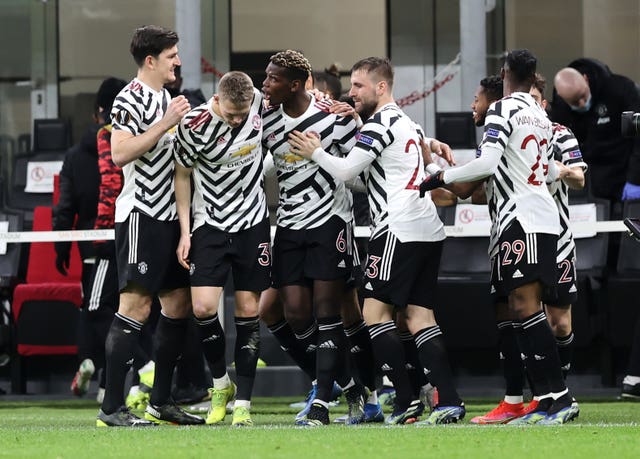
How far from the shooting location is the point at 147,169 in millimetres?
8562

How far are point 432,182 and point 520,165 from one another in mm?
512

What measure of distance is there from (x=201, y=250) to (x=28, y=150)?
6.19 metres

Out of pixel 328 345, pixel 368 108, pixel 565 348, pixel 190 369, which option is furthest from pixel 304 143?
pixel 190 369

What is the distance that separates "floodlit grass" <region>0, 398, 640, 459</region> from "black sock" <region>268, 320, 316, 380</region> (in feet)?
1.72

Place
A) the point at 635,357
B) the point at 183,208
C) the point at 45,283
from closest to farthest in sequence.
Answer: the point at 183,208
the point at 635,357
the point at 45,283

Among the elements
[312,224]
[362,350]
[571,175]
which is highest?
[571,175]

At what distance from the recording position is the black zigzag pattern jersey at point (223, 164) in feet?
27.8

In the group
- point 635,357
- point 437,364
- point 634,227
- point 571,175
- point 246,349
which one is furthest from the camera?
point 635,357

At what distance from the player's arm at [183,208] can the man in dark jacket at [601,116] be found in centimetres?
410

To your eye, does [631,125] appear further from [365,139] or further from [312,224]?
[312,224]

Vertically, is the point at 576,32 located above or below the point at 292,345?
above

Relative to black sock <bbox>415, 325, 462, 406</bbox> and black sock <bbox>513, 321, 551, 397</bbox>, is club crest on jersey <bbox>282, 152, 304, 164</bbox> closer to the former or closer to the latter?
black sock <bbox>415, 325, 462, 406</bbox>

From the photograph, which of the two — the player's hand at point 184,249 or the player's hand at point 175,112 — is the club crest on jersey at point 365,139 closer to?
the player's hand at point 175,112

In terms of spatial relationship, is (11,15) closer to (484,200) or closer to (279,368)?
(279,368)
